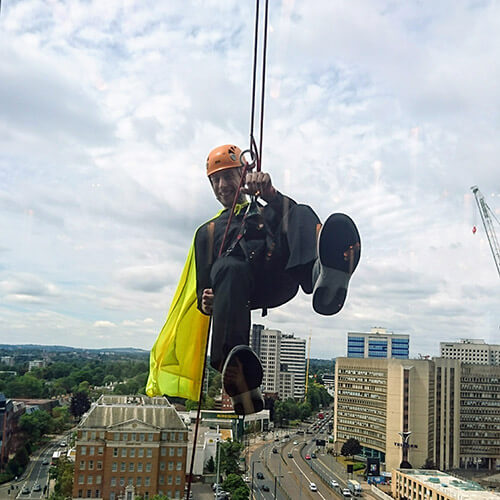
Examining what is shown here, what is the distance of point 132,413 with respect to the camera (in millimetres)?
4059

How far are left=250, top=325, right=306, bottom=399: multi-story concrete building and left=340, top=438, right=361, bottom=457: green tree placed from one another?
3.17 meters

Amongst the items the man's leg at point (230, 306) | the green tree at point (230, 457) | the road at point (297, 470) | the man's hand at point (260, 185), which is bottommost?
the road at point (297, 470)

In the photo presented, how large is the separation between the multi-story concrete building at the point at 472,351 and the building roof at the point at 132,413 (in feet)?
16.1

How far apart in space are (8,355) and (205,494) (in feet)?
8.11

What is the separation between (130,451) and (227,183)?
7.81ft

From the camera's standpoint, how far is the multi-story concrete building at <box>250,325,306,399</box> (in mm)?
3239

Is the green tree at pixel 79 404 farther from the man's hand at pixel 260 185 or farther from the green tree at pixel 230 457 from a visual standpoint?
the man's hand at pixel 260 185

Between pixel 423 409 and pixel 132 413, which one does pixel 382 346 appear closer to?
pixel 423 409

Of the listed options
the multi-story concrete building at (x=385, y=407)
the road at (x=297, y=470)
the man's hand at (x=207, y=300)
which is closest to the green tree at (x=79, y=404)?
the man's hand at (x=207, y=300)

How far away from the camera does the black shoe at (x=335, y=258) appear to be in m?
2.42

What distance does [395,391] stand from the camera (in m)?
7.54

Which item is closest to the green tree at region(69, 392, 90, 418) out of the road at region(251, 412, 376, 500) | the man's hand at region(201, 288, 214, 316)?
the man's hand at region(201, 288, 214, 316)

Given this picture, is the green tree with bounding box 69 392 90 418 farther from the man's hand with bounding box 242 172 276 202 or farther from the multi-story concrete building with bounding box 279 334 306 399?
the man's hand with bounding box 242 172 276 202

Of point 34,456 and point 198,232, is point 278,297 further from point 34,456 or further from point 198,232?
point 34,456
